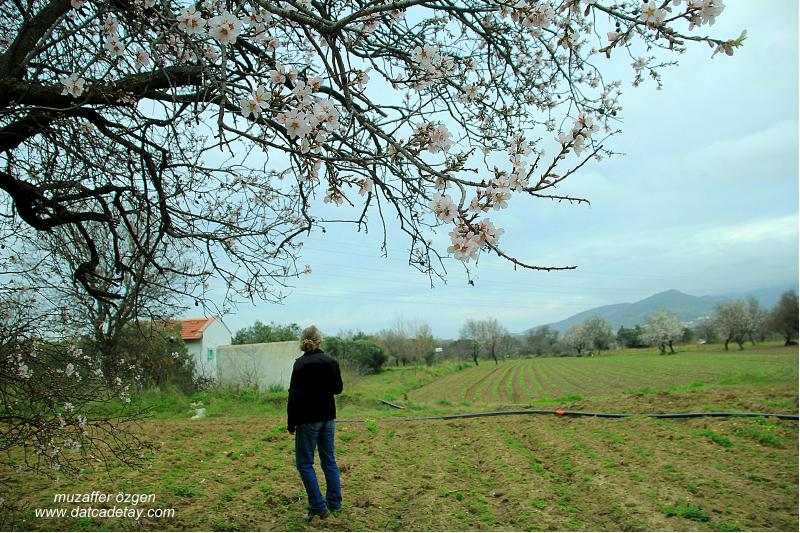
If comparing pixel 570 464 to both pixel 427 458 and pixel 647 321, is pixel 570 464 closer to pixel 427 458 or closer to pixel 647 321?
pixel 427 458

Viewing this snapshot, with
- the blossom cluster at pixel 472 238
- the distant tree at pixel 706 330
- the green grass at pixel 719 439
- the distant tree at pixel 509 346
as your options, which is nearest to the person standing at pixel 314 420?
the blossom cluster at pixel 472 238

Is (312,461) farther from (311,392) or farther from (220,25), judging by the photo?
(220,25)

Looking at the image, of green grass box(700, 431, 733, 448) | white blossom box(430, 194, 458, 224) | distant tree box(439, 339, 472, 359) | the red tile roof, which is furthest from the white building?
distant tree box(439, 339, 472, 359)

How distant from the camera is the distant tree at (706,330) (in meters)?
56.3

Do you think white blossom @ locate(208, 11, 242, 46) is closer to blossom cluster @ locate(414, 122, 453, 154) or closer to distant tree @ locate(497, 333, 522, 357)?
blossom cluster @ locate(414, 122, 453, 154)

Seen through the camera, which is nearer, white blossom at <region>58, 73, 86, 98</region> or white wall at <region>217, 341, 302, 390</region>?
white blossom at <region>58, 73, 86, 98</region>

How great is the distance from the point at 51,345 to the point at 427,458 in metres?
4.22

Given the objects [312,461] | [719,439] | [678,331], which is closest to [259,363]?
[719,439]

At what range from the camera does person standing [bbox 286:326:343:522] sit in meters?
3.81

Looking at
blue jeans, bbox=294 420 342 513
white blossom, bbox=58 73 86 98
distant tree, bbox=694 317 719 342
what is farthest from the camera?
distant tree, bbox=694 317 719 342

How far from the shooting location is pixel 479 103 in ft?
11.8

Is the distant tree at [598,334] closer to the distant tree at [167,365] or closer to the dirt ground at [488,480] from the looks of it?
the distant tree at [167,365]

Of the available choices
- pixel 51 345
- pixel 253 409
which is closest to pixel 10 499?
pixel 51 345

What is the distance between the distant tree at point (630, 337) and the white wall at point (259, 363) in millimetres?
62848
